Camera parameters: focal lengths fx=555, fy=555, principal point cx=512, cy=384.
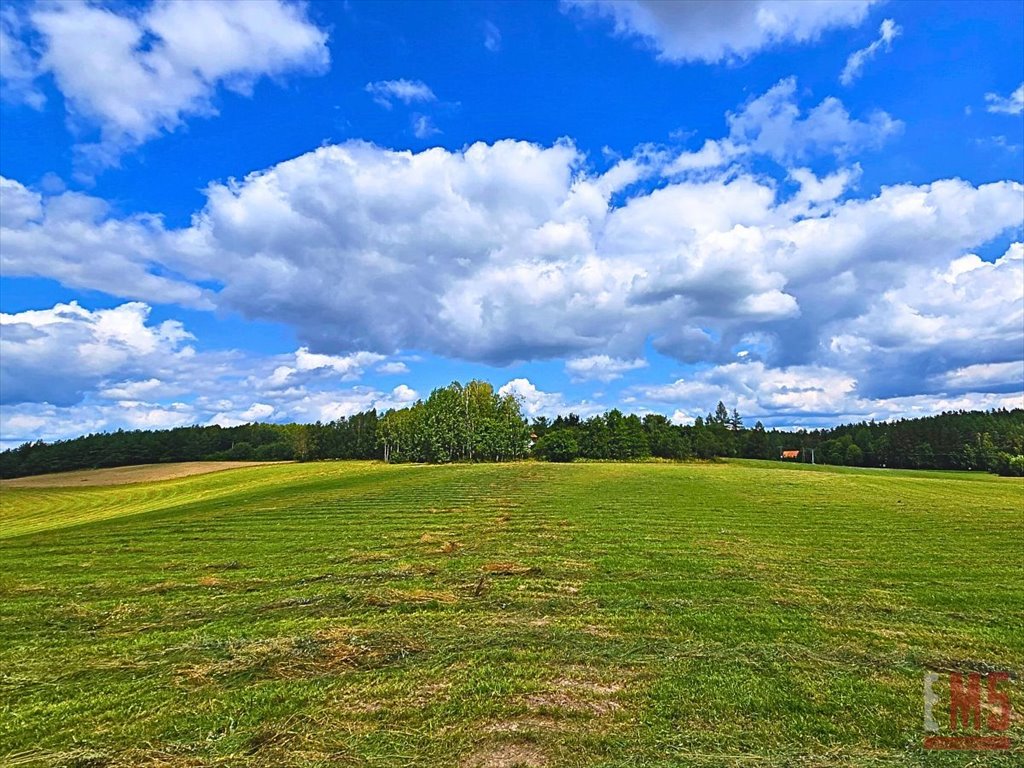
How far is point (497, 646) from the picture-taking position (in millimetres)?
8281

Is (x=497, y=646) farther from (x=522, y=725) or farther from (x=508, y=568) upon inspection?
(x=508, y=568)

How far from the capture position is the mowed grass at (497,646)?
5.64m

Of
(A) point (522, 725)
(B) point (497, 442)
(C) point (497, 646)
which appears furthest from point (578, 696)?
(B) point (497, 442)


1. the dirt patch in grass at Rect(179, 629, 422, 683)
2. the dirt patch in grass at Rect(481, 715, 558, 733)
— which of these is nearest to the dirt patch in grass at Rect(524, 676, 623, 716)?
the dirt patch in grass at Rect(481, 715, 558, 733)

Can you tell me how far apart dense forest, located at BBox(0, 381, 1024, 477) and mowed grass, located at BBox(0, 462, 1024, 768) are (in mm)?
83484

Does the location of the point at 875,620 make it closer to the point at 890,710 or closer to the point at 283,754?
the point at 890,710

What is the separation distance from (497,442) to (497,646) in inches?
3666

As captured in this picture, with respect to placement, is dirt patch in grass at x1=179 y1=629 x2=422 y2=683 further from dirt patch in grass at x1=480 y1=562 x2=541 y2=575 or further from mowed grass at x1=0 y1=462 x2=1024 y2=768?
dirt patch in grass at x1=480 y1=562 x2=541 y2=575

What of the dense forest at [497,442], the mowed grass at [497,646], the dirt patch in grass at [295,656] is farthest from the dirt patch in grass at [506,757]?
the dense forest at [497,442]

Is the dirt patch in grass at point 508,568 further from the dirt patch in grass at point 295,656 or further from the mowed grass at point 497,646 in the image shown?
the dirt patch in grass at point 295,656

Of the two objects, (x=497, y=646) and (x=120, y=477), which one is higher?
(x=120, y=477)

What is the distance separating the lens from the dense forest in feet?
323

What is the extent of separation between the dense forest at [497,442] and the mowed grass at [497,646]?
274 ft

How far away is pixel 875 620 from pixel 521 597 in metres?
6.25
